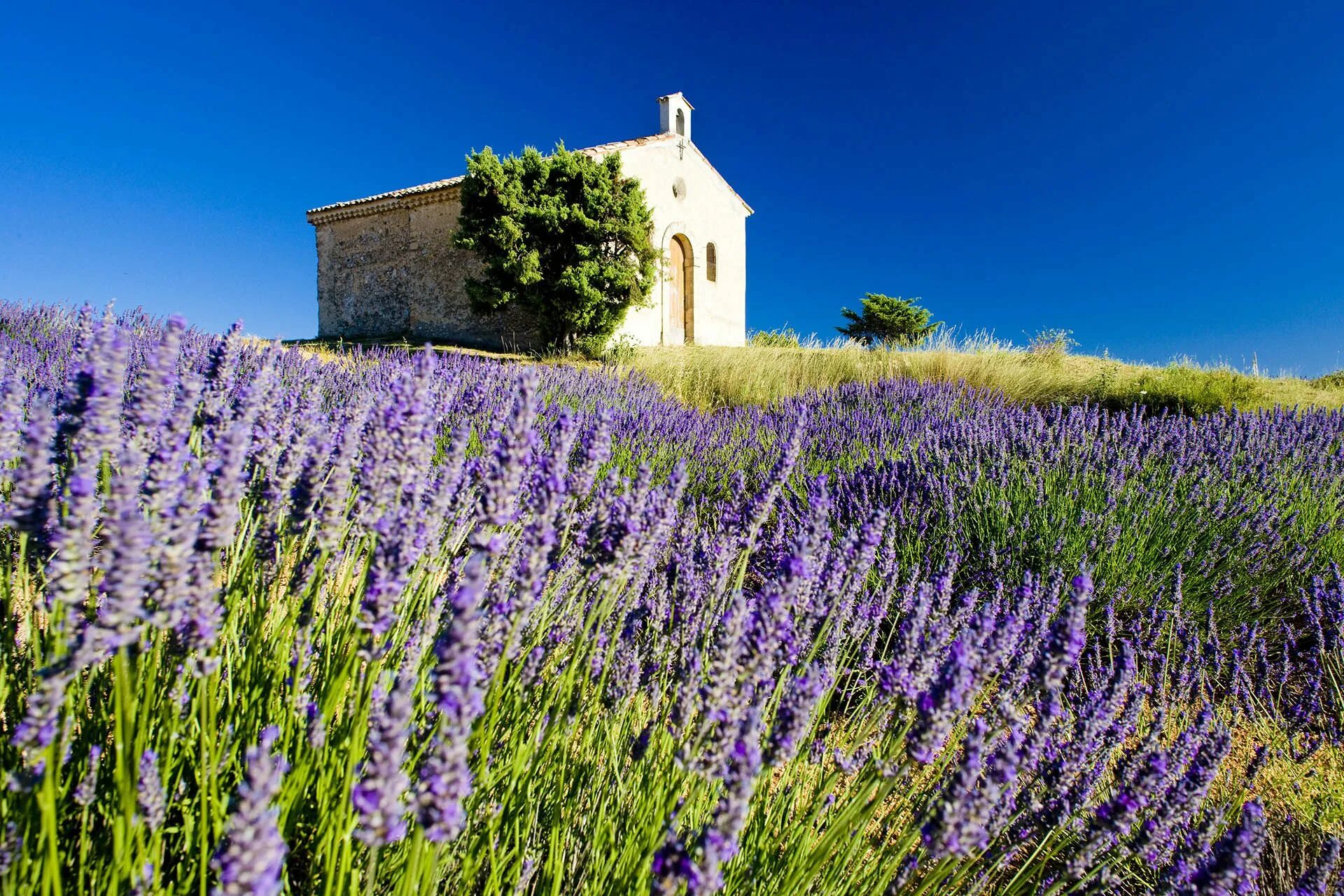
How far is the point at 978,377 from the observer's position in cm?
909

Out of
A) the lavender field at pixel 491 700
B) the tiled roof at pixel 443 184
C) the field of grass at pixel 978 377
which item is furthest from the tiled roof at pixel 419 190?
the lavender field at pixel 491 700

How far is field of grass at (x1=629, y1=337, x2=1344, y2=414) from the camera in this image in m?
8.66

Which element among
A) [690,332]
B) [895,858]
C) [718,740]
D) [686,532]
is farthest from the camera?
[690,332]

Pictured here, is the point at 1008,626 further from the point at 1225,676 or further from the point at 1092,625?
the point at 1225,676

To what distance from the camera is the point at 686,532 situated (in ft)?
7.45

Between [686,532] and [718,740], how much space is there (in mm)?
1430

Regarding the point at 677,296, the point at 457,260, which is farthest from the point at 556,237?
the point at 677,296

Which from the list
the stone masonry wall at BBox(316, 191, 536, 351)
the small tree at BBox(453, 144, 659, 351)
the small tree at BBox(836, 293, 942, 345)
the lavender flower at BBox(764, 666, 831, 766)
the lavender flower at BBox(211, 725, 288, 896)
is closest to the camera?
the lavender flower at BBox(211, 725, 288, 896)

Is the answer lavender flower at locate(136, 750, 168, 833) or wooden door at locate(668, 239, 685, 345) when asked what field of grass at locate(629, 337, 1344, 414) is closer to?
wooden door at locate(668, 239, 685, 345)

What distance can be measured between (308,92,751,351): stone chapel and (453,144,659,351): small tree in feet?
4.08

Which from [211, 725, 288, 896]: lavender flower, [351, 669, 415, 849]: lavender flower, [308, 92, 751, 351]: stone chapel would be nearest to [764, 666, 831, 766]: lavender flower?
[351, 669, 415, 849]: lavender flower

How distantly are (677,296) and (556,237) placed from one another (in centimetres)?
545

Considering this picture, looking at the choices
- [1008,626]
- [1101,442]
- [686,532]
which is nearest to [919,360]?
[1101,442]

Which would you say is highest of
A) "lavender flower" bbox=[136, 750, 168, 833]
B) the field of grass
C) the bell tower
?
the bell tower
